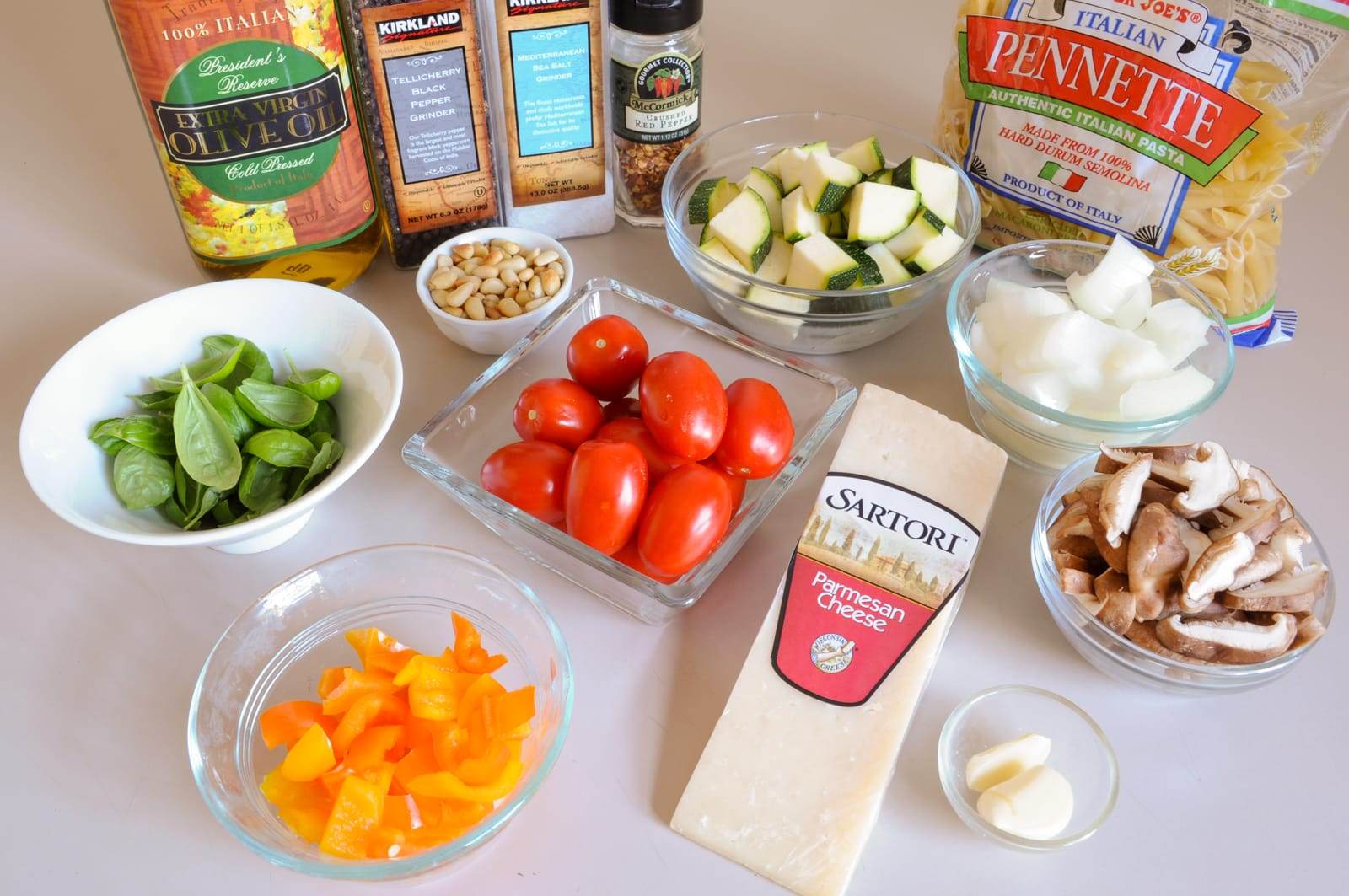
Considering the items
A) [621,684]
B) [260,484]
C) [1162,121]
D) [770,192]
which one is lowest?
[621,684]

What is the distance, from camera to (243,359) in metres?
0.94

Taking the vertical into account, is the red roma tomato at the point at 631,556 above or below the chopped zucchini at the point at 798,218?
below

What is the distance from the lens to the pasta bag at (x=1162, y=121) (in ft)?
3.20

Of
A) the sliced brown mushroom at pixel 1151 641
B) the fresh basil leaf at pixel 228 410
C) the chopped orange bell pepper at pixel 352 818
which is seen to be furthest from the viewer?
the fresh basil leaf at pixel 228 410

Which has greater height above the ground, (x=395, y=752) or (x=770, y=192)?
(x=770, y=192)

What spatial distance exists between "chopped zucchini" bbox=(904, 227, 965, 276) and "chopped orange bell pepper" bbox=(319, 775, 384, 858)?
736 mm

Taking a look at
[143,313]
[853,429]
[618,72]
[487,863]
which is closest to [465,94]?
[618,72]

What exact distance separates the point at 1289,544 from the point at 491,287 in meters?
0.79

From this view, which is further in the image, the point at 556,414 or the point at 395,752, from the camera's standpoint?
the point at 556,414

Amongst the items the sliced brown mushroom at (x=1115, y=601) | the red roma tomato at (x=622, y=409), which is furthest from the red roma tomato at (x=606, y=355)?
the sliced brown mushroom at (x=1115, y=601)

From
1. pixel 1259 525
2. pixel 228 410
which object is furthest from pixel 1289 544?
pixel 228 410

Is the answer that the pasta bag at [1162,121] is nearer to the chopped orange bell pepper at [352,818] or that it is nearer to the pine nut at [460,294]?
the pine nut at [460,294]

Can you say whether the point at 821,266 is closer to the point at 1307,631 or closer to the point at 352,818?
the point at 1307,631

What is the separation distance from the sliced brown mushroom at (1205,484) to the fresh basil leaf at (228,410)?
2.67 ft
